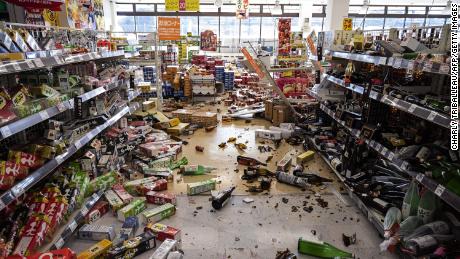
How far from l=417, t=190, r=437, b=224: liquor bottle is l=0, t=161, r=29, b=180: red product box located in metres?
3.02

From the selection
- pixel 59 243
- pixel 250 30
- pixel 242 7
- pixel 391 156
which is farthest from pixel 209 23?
pixel 59 243

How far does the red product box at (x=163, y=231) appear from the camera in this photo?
2.69 meters

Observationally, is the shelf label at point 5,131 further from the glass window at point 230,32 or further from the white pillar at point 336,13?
the glass window at point 230,32

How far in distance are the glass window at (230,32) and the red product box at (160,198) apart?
56.1ft

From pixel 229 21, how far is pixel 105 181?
692 inches

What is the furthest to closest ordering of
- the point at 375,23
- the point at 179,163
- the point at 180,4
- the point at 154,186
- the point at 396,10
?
1. the point at 375,23
2. the point at 396,10
3. the point at 180,4
4. the point at 179,163
5. the point at 154,186

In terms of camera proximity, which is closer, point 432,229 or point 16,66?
point 16,66

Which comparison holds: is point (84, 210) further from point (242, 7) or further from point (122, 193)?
point (242, 7)

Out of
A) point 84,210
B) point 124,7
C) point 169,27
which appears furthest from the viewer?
point 124,7

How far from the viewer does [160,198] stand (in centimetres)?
337

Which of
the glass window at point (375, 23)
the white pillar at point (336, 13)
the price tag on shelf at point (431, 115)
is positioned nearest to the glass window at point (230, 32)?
the glass window at point (375, 23)

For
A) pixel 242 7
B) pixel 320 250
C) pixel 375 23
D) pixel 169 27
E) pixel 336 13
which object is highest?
pixel 375 23

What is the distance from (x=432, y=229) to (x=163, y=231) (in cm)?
211

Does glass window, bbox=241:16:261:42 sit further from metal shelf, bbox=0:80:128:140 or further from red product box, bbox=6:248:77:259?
red product box, bbox=6:248:77:259
